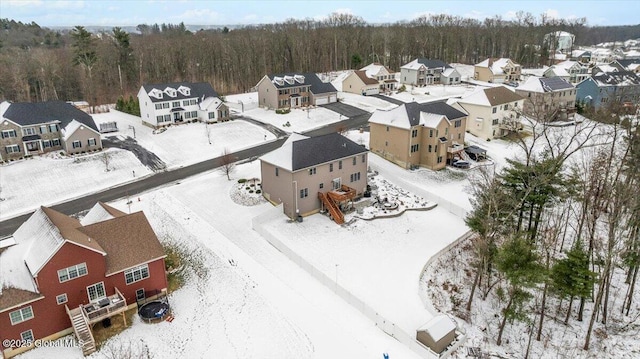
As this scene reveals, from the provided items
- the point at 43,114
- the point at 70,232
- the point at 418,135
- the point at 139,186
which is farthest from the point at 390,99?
the point at 70,232

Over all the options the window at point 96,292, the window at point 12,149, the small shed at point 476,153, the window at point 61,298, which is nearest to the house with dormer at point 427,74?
the small shed at point 476,153

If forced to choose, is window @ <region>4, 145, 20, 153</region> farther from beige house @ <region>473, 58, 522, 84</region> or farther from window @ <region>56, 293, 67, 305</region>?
beige house @ <region>473, 58, 522, 84</region>

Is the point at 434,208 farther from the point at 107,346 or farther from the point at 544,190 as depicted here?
the point at 107,346

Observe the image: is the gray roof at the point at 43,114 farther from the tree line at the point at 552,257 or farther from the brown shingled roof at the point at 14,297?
the tree line at the point at 552,257

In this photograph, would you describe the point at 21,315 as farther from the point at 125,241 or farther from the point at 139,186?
the point at 139,186

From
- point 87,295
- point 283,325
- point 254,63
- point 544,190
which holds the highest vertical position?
point 254,63

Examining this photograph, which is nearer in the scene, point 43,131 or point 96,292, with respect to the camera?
point 96,292

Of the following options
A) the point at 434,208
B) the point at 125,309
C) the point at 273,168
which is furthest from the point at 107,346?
the point at 434,208

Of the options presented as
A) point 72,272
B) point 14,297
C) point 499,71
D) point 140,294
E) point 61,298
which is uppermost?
point 499,71

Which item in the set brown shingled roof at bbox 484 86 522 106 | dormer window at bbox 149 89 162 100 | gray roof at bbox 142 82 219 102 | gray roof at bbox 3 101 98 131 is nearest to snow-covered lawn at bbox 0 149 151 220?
gray roof at bbox 3 101 98 131
